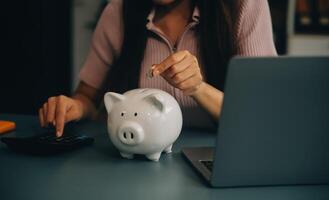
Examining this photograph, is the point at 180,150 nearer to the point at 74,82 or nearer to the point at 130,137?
the point at 130,137

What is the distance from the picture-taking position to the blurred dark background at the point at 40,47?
→ 291cm

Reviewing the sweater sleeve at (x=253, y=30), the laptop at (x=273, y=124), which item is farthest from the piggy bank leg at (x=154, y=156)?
the sweater sleeve at (x=253, y=30)

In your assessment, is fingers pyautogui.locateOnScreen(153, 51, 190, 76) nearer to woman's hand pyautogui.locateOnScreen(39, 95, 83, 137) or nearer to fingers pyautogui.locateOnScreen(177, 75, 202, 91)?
fingers pyautogui.locateOnScreen(177, 75, 202, 91)

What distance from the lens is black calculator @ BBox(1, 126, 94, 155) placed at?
0.85 m

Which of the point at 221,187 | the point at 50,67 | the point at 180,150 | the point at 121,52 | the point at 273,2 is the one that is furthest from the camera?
the point at 50,67

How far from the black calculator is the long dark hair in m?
0.39

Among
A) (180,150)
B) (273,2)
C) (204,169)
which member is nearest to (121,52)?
(180,150)

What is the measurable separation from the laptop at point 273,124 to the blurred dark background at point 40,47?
214 cm

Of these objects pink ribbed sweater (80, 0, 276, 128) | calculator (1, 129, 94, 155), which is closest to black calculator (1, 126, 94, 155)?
calculator (1, 129, 94, 155)

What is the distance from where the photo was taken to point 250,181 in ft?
2.32

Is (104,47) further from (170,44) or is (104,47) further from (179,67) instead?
(179,67)

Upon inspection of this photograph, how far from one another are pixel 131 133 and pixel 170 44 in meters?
0.50

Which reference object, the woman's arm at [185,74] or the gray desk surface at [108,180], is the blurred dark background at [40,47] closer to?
the woman's arm at [185,74]

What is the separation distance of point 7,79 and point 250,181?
2556 mm
